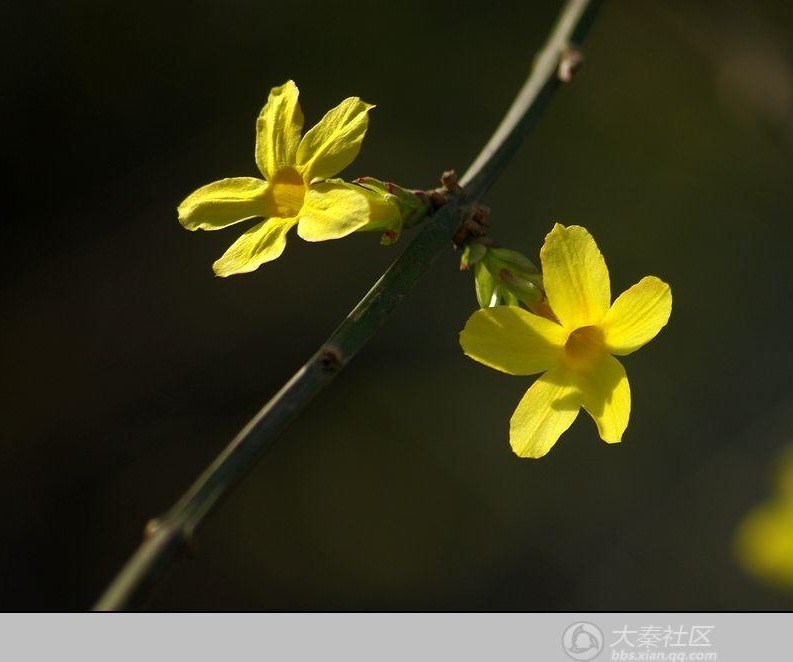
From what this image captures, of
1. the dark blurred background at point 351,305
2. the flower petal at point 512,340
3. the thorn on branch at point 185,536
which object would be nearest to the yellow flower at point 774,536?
the dark blurred background at point 351,305

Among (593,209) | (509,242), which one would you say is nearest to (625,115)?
(593,209)

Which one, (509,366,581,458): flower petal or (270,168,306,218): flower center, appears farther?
(270,168,306,218): flower center

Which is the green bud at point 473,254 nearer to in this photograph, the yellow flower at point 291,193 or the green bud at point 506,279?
the green bud at point 506,279

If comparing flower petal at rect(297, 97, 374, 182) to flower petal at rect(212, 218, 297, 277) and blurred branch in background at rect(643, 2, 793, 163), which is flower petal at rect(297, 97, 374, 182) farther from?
blurred branch in background at rect(643, 2, 793, 163)

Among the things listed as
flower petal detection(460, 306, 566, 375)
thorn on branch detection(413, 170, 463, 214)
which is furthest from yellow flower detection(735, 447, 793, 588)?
thorn on branch detection(413, 170, 463, 214)

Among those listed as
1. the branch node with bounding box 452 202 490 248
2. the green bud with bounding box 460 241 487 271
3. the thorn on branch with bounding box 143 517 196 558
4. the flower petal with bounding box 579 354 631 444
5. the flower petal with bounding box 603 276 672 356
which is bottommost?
the thorn on branch with bounding box 143 517 196 558

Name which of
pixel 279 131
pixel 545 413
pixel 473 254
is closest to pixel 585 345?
pixel 545 413
